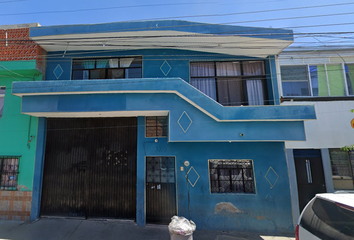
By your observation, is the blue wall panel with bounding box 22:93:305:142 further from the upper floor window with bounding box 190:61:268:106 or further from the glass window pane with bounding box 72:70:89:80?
the glass window pane with bounding box 72:70:89:80

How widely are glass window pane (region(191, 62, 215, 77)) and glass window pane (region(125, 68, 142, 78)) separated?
2309 mm

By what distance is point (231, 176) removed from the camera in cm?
689

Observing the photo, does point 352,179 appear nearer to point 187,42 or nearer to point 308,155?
point 308,155

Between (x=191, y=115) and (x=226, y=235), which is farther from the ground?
(x=191, y=115)

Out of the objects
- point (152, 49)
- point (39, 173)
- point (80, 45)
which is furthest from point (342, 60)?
point (39, 173)

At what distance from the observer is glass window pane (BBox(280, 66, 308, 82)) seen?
785 cm

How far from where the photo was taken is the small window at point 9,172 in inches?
283

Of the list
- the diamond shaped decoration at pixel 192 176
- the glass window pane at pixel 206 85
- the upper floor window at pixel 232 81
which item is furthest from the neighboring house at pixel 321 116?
the diamond shaped decoration at pixel 192 176

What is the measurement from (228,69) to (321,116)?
4.11 metres

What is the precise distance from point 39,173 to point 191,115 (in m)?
6.34

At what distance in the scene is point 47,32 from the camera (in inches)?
286

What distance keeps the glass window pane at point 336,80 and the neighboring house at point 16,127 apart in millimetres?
12139

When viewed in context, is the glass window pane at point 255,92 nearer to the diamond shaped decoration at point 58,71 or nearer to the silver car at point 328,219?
the silver car at point 328,219

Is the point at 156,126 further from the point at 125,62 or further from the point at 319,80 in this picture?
the point at 319,80
